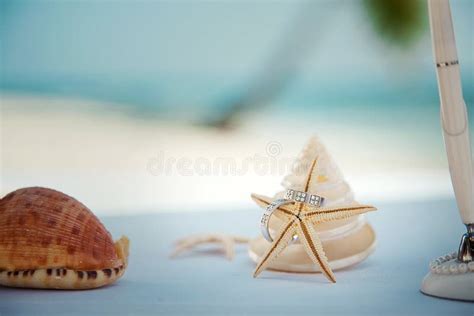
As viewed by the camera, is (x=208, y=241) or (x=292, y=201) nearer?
(x=292, y=201)

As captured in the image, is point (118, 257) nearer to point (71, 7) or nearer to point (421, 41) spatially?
point (71, 7)

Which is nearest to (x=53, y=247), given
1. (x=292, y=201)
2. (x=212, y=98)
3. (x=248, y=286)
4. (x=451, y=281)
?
(x=248, y=286)

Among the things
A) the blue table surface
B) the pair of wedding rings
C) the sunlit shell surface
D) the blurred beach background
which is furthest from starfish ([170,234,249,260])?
the blurred beach background

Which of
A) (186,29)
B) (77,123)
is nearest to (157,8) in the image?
(186,29)

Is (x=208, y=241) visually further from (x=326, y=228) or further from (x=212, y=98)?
(x=212, y=98)

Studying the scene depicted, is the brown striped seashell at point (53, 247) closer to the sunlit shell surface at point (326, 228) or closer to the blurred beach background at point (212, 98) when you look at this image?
the sunlit shell surface at point (326, 228)

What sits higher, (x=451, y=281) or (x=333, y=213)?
(x=333, y=213)
